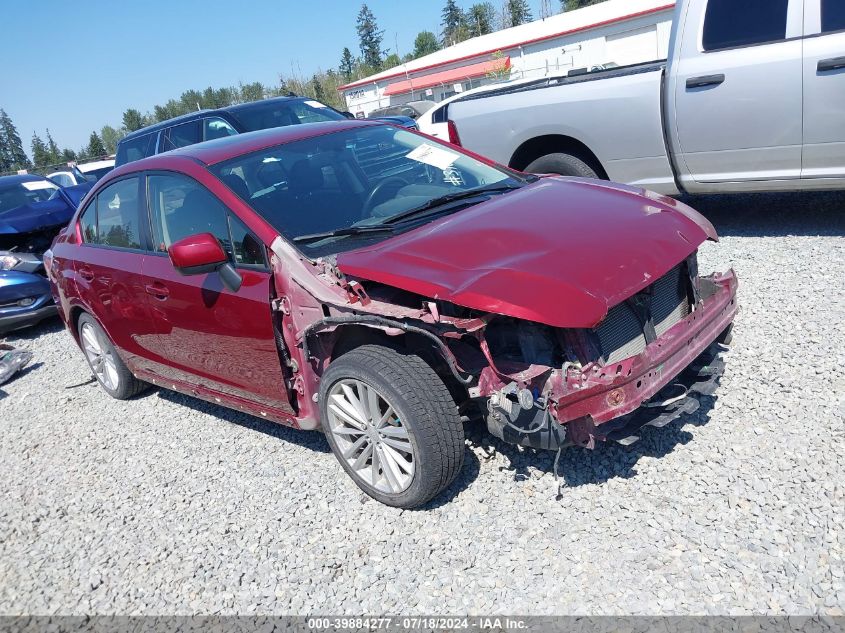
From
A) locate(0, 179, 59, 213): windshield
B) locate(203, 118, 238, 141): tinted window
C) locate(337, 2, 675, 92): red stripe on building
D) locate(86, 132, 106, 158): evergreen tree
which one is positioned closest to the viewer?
locate(0, 179, 59, 213): windshield

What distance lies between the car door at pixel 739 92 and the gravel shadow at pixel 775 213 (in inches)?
25.0

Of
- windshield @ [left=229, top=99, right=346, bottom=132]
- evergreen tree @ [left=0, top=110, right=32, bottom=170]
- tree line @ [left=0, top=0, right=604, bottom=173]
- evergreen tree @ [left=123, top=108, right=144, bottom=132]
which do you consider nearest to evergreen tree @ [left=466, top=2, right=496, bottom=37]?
tree line @ [left=0, top=0, right=604, bottom=173]

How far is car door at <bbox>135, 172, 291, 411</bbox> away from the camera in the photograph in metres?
3.53

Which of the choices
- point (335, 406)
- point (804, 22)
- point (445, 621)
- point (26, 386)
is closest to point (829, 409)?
point (445, 621)

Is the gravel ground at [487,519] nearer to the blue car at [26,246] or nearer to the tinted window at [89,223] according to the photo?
the tinted window at [89,223]

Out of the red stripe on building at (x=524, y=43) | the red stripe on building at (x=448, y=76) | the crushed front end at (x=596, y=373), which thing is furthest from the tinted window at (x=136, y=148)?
the red stripe on building at (x=448, y=76)

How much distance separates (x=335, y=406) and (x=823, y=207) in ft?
18.1

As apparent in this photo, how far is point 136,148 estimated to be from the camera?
32.7ft

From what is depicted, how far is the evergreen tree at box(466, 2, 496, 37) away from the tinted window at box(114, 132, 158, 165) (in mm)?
78182

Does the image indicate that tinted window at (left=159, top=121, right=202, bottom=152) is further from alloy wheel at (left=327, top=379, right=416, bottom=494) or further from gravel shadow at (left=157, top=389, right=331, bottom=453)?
alloy wheel at (left=327, top=379, right=416, bottom=494)

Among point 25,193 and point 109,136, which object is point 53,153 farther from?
point 25,193

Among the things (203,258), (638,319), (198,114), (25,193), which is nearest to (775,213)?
(638,319)

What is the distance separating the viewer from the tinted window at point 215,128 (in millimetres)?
9052

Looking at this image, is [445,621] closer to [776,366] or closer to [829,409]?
[829,409]
